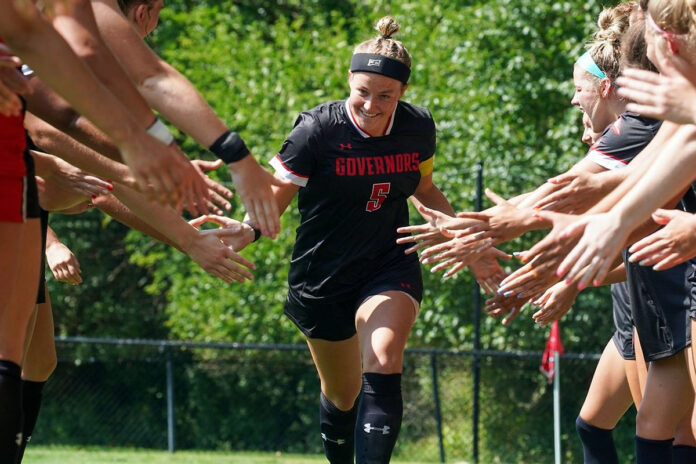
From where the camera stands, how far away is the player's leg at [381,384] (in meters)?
4.68

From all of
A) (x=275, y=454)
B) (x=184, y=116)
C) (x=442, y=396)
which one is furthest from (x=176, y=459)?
(x=184, y=116)

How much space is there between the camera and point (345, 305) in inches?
212

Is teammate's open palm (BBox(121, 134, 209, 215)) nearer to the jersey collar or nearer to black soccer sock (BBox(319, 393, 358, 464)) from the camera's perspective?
the jersey collar

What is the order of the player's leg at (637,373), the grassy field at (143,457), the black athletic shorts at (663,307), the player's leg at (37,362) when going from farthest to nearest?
the grassy field at (143,457) → the player's leg at (37,362) → the player's leg at (637,373) → the black athletic shorts at (663,307)

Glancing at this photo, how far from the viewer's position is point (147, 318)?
13.6 m

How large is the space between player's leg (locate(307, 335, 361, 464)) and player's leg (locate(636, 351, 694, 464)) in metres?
1.64

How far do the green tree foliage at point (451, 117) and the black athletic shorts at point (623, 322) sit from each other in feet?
14.6

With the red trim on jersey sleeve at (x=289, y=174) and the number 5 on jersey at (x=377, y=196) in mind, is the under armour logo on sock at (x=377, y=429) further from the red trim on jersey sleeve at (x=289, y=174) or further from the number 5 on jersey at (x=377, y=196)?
the red trim on jersey sleeve at (x=289, y=174)

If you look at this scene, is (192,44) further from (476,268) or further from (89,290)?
(476,268)

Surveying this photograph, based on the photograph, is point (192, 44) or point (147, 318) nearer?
point (147, 318)

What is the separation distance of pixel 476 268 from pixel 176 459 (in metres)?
4.99

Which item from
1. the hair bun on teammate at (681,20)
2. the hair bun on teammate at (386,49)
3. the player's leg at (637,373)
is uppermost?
the hair bun on teammate at (386,49)

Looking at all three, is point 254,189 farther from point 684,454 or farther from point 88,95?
point 684,454

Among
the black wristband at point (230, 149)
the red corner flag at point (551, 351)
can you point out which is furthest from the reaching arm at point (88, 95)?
the red corner flag at point (551, 351)
